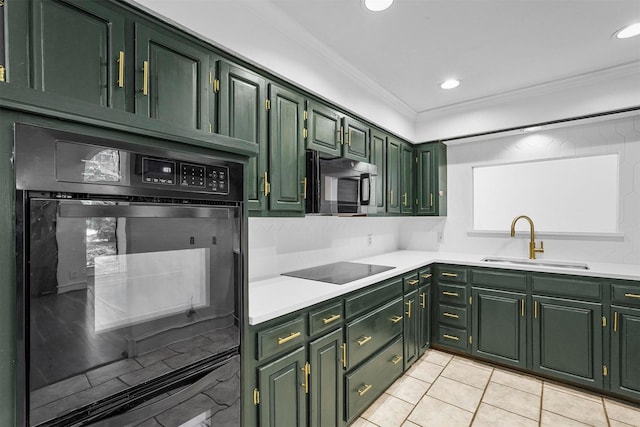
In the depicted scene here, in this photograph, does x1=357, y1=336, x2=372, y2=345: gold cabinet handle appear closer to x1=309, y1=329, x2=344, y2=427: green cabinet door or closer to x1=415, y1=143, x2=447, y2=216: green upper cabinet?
x1=309, y1=329, x2=344, y2=427: green cabinet door

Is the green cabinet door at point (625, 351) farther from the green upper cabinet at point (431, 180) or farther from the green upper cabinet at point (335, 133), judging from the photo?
the green upper cabinet at point (335, 133)

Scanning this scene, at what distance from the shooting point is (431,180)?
364 cm

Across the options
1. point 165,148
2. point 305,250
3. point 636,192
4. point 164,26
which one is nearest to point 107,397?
point 165,148

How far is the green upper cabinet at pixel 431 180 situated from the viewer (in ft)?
11.9

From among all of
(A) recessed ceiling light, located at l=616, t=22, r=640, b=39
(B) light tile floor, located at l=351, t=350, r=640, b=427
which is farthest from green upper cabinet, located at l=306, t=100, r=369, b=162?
(B) light tile floor, located at l=351, t=350, r=640, b=427

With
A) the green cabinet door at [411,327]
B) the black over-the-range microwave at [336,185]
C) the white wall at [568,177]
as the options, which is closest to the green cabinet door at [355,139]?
the black over-the-range microwave at [336,185]

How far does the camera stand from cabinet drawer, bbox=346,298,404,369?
2.00 meters

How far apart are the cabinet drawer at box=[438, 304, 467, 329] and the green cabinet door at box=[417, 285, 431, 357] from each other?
13 centimetres

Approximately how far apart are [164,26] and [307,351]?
177 cm

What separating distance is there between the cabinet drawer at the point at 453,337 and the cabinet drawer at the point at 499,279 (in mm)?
535

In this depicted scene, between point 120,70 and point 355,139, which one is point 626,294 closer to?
point 355,139

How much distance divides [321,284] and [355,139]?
133 cm

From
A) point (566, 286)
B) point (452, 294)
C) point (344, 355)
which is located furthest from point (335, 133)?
point (566, 286)

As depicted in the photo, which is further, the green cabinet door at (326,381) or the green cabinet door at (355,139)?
the green cabinet door at (355,139)
